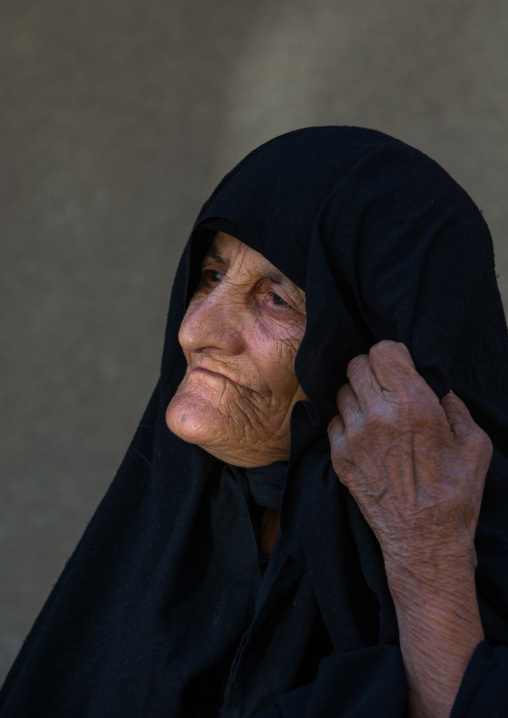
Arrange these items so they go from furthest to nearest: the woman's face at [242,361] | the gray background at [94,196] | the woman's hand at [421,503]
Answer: the gray background at [94,196], the woman's face at [242,361], the woman's hand at [421,503]

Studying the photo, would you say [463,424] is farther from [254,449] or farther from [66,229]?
[66,229]

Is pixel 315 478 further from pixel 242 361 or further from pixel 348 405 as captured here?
pixel 242 361

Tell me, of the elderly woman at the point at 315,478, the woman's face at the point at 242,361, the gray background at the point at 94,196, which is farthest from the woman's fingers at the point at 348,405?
the gray background at the point at 94,196

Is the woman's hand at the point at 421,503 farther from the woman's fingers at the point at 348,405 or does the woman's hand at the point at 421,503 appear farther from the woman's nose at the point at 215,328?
the woman's nose at the point at 215,328

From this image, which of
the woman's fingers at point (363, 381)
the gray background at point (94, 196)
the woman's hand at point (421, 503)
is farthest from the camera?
the gray background at point (94, 196)

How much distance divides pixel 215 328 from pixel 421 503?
0.64 metres

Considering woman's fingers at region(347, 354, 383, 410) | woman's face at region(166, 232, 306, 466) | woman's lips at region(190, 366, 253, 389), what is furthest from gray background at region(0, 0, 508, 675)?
woman's fingers at region(347, 354, 383, 410)

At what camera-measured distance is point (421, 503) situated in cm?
169

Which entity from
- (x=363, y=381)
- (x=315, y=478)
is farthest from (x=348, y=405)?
(x=315, y=478)

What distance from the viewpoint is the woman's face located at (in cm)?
204

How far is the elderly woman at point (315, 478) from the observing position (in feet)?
5.51

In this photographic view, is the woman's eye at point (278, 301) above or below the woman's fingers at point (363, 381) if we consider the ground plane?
above

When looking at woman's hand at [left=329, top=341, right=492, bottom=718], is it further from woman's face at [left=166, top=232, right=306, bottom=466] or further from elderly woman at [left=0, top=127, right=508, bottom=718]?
woman's face at [left=166, top=232, right=306, bottom=466]

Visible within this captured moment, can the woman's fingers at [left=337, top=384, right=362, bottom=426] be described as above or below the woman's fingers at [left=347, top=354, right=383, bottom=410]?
below
